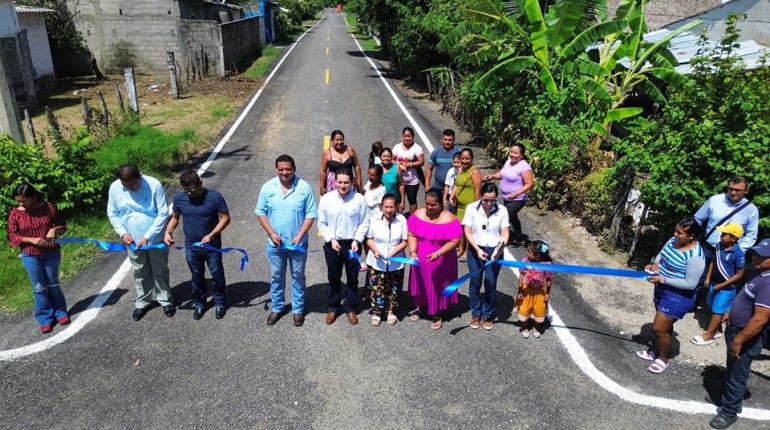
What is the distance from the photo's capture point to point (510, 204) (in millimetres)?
7637

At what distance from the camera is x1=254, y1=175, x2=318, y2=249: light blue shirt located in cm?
564

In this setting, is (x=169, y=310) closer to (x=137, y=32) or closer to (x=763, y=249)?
(x=763, y=249)

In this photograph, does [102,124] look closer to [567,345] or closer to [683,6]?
[567,345]

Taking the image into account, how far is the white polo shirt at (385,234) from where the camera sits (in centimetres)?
565

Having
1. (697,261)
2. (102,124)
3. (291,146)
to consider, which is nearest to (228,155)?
(291,146)

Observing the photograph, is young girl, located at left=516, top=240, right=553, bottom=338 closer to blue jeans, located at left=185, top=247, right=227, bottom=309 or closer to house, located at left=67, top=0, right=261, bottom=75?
blue jeans, located at left=185, top=247, right=227, bottom=309

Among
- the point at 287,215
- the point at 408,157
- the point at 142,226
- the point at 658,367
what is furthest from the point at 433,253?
the point at 142,226

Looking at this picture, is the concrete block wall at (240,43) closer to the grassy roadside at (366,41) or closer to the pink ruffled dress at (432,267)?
the grassy roadside at (366,41)

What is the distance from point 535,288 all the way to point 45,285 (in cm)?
536

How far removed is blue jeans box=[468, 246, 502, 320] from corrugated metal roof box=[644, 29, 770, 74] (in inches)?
307

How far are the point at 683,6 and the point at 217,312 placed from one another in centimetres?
1808

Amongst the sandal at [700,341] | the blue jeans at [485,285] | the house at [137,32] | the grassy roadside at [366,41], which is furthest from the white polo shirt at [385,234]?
the grassy roadside at [366,41]

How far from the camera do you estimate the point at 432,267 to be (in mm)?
5879

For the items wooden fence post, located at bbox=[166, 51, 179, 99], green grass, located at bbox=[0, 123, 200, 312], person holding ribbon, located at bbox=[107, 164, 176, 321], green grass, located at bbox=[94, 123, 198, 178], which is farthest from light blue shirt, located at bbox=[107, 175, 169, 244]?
wooden fence post, located at bbox=[166, 51, 179, 99]
